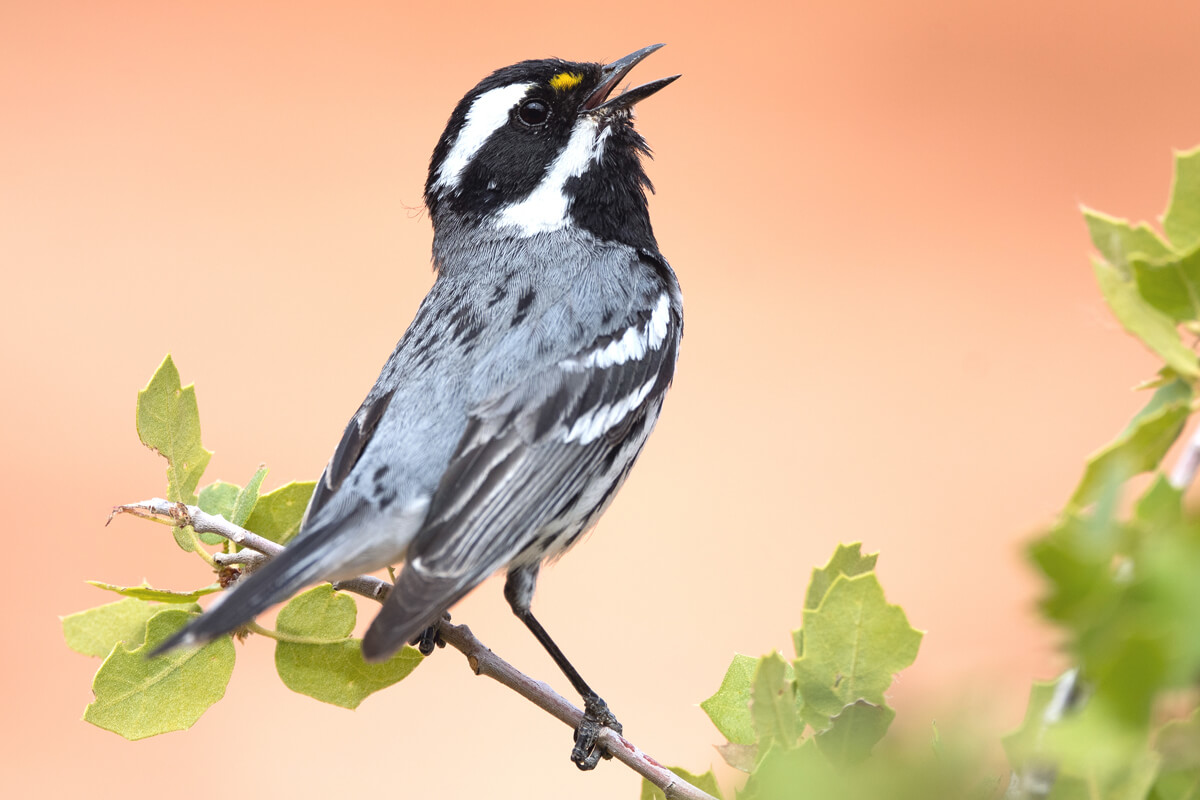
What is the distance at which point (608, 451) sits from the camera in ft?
9.86

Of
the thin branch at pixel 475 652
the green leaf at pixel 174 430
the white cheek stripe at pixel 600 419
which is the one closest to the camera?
the thin branch at pixel 475 652

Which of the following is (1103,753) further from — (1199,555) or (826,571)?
(826,571)

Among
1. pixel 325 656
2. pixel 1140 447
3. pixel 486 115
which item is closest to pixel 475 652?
pixel 325 656

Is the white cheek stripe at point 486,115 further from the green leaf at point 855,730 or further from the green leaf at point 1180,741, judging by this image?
the green leaf at point 1180,741

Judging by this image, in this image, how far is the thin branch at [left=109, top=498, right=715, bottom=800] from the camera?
1.90 m

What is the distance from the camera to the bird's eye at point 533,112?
346 centimetres

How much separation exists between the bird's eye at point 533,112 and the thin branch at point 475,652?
1.62 meters

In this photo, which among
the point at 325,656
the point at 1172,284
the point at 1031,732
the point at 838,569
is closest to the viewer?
the point at 1031,732

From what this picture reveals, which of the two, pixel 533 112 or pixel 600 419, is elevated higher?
pixel 533 112

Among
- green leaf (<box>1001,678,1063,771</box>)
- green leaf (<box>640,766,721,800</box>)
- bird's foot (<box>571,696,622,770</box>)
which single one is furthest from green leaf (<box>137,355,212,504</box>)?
green leaf (<box>1001,678,1063,771</box>)

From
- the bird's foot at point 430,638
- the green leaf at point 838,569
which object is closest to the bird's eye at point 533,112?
the bird's foot at point 430,638

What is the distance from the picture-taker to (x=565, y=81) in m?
3.50

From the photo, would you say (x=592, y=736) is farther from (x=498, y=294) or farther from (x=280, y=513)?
(x=498, y=294)

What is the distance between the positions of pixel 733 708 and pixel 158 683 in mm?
1025
